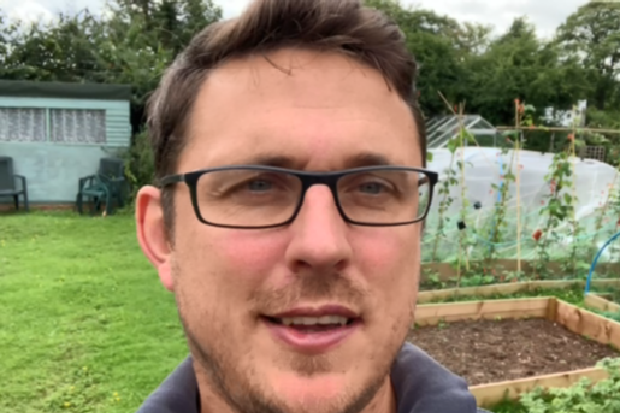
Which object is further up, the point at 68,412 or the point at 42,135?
the point at 42,135

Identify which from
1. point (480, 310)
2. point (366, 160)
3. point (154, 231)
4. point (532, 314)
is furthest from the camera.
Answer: point (532, 314)

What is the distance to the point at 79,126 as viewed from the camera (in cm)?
1239

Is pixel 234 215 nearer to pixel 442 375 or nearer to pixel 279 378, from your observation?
pixel 279 378

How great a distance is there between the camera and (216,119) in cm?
108

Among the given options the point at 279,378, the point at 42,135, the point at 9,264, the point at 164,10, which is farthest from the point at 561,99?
the point at 279,378

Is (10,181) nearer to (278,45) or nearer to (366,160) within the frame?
(278,45)

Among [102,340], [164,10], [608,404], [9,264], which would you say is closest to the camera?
[608,404]

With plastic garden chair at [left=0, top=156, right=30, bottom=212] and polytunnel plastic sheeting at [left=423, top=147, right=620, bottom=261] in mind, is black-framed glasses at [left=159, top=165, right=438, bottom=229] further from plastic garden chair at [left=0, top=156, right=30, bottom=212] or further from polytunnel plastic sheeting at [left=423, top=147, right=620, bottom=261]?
plastic garden chair at [left=0, top=156, right=30, bottom=212]

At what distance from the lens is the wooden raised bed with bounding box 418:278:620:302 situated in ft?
19.7

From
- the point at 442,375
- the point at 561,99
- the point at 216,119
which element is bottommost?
the point at 442,375

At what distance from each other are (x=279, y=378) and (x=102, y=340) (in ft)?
14.1

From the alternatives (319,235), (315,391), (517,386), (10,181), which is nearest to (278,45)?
(319,235)

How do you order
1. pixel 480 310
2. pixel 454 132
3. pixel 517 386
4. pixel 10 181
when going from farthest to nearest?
1. pixel 10 181
2. pixel 454 132
3. pixel 480 310
4. pixel 517 386

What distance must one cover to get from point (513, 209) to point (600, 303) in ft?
6.05
